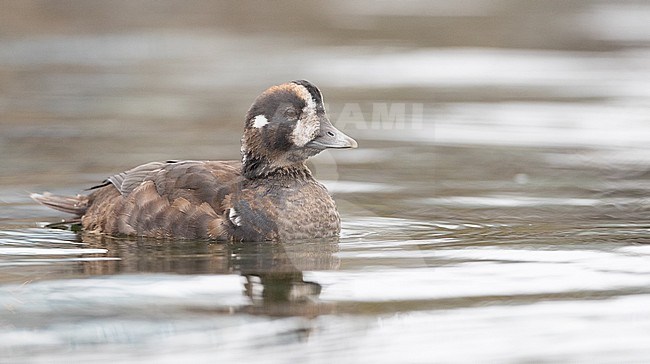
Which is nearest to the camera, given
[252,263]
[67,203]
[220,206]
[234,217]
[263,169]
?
[252,263]

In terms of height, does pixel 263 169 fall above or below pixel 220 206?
above

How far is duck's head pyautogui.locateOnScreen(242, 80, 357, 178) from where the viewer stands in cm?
899

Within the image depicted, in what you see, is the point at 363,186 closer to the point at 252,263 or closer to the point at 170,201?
the point at 170,201

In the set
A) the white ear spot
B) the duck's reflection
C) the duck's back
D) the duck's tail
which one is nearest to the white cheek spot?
the duck's back

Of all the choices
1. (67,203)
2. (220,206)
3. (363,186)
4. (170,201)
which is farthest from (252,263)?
(363,186)

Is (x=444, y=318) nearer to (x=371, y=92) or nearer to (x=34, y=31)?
Answer: (x=371, y=92)

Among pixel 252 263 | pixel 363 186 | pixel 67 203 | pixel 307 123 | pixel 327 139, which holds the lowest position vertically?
pixel 252 263

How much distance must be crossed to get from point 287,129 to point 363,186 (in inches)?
79.0

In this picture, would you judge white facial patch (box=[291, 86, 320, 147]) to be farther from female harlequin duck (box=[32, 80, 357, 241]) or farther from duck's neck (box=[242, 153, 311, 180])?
duck's neck (box=[242, 153, 311, 180])

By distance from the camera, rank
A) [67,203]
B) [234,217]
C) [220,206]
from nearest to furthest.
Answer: [234,217] → [220,206] → [67,203]

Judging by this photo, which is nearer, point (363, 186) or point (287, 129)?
point (287, 129)

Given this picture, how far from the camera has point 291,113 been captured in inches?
354

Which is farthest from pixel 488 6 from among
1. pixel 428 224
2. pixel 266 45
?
pixel 428 224

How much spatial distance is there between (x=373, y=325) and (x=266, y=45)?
12713 millimetres
